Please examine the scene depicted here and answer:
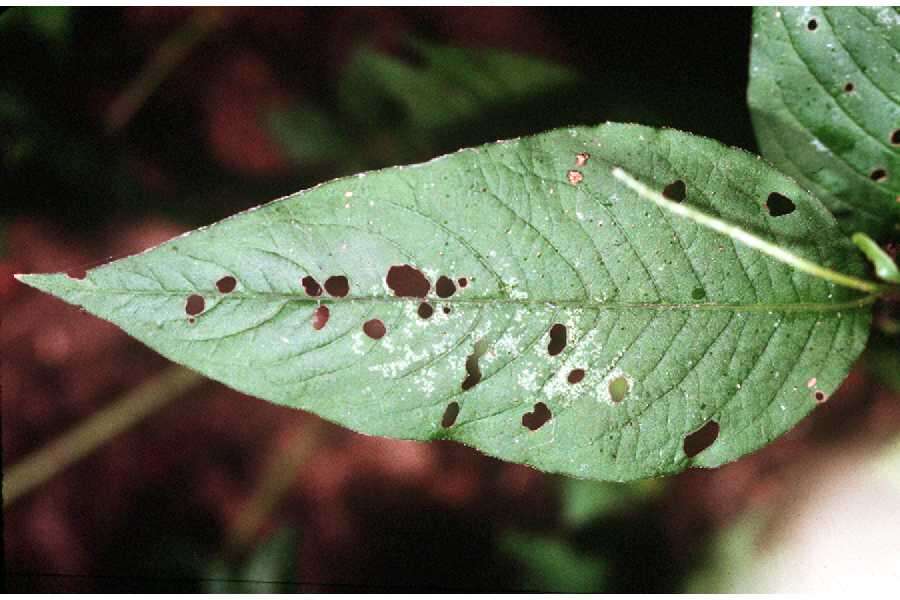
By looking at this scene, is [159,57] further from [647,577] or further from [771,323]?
[647,577]

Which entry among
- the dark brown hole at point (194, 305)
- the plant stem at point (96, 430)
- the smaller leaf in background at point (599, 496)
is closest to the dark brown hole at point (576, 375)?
the dark brown hole at point (194, 305)

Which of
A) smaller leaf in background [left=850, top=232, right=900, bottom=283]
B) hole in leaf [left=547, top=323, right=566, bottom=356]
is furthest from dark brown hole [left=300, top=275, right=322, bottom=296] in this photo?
smaller leaf in background [left=850, top=232, right=900, bottom=283]

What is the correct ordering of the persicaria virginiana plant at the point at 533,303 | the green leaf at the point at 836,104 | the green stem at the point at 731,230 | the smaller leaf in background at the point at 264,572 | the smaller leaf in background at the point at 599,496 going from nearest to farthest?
the green stem at the point at 731,230, the persicaria virginiana plant at the point at 533,303, the green leaf at the point at 836,104, the smaller leaf in background at the point at 599,496, the smaller leaf in background at the point at 264,572

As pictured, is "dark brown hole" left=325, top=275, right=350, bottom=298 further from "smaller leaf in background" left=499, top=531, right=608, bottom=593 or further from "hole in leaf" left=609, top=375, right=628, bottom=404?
"smaller leaf in background" left=499, top=531, right=608, bottom=593

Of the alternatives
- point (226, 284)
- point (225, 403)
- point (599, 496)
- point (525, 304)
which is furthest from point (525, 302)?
point (225, 403)

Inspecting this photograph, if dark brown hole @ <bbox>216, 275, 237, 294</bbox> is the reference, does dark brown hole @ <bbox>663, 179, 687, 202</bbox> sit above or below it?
above

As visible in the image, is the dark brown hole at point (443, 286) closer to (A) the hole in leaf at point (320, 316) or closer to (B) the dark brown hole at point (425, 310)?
(B) the dark brown hole at point (425, 310)

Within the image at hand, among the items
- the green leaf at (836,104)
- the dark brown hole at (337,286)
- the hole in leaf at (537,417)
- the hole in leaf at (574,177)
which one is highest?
the green leaf at (836,104)

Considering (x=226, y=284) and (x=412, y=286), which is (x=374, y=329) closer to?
(x=412, y=286)
